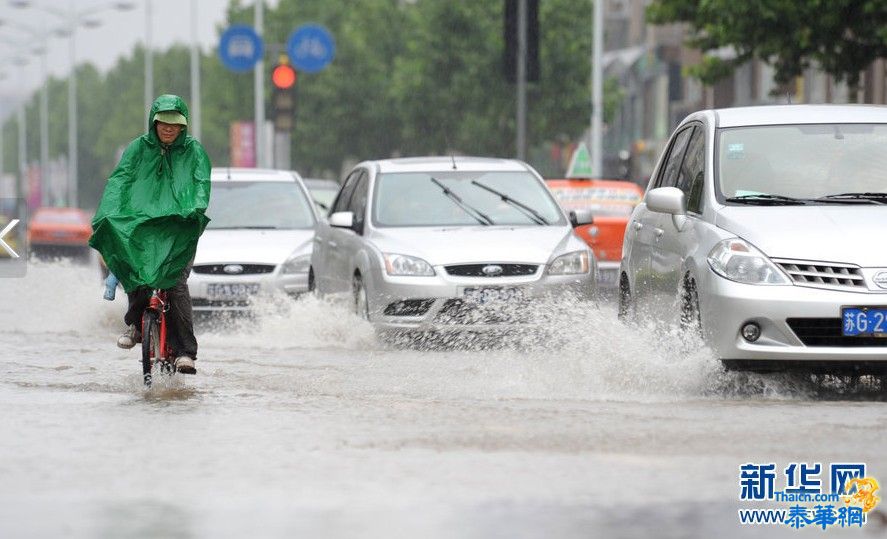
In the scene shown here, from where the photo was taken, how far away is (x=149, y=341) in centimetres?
1188

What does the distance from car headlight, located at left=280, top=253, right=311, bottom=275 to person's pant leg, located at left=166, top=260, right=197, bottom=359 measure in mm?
7281

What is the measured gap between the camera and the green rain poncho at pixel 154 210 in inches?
463

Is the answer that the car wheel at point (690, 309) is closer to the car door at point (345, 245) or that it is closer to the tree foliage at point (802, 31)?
the car door at point (345, 245)

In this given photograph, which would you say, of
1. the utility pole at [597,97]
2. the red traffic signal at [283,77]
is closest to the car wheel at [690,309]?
the red traffic signal at [283,77]

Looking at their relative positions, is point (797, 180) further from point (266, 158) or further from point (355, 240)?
point (266, 158)

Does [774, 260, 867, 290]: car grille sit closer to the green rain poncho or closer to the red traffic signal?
the green rain poncho

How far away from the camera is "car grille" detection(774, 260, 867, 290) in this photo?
35.2 ft

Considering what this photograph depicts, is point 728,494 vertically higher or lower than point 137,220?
lower

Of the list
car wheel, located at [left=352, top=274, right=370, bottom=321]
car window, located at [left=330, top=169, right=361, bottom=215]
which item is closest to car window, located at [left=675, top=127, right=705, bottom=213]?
car wheel, located at [left=352, top=274, right=370, bottom=321]

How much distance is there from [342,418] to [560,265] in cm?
623

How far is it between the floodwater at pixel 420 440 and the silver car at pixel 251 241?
13.5 ft

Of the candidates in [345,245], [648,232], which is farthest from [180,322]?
[345,245]

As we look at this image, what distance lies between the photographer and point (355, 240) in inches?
662

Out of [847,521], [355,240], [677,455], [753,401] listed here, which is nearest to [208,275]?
[355,240]
